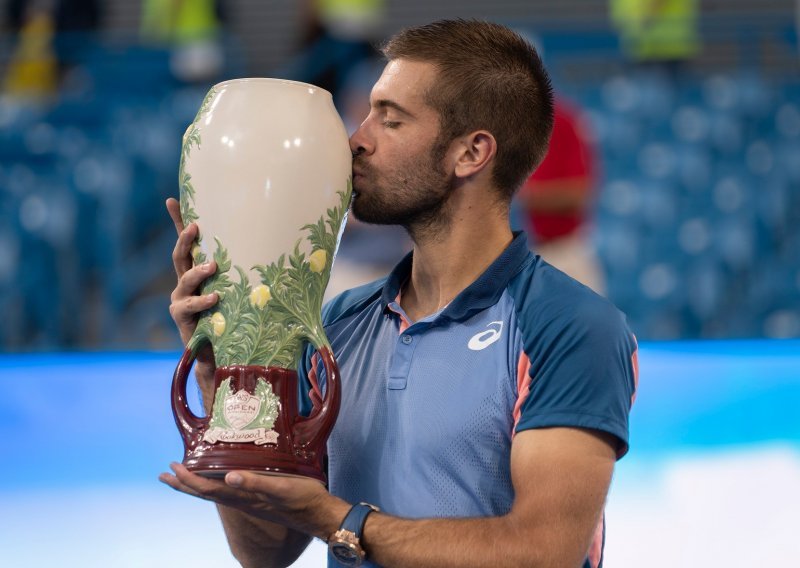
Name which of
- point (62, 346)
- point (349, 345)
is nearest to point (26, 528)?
point (349, 345)

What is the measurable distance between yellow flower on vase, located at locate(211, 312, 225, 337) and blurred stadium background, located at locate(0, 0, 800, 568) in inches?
41.2

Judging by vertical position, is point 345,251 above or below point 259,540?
above

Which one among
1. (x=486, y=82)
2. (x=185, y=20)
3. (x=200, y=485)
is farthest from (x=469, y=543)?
(x=185, y=20)

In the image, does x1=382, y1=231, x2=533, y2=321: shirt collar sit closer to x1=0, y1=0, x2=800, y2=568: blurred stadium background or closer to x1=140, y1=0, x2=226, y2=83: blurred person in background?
x1=0, y1=0, x2=800, y2=568: blurred stadium background

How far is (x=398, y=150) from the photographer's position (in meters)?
1.92

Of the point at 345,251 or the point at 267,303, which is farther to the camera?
the point at 345,251

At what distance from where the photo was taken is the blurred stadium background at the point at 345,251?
9.45 feet

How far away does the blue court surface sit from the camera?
2729mm

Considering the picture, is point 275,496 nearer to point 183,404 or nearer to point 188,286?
point 183,404

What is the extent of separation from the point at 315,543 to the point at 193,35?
5171 millimetres

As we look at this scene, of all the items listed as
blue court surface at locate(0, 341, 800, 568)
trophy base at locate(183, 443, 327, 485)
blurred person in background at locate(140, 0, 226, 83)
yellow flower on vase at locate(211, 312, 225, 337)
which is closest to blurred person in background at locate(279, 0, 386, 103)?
blurred person in background at locate(140, 0, 226, 83)

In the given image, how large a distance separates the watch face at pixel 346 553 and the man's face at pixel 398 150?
1.67 ft

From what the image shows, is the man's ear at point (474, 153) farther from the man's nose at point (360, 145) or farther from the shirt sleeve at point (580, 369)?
the shirt sleeve at point (580, 369)

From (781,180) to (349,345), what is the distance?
5279 mm
